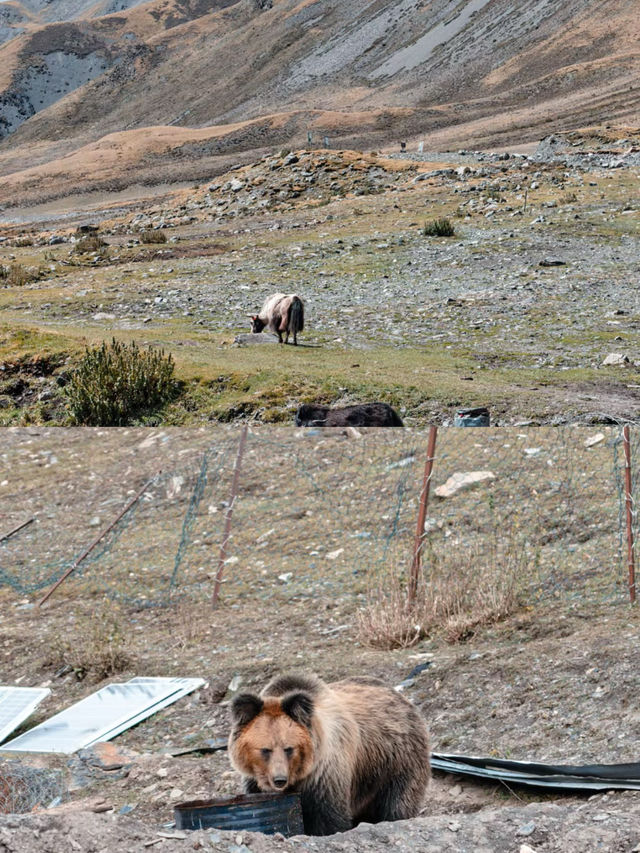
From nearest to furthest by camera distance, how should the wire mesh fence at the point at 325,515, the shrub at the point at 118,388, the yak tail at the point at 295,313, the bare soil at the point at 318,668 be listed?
the bare soil at the point at 318,668 < the wire mesh fence at the point at 325,515 < the shrub at the point at 118,388 < the yak tail at the point at 295,313

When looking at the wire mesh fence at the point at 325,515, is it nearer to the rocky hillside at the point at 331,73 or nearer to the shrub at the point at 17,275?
the shrub at the point at 17,275

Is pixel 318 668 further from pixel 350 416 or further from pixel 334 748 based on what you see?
pixel 350 416

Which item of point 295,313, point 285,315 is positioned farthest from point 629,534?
point 285,315

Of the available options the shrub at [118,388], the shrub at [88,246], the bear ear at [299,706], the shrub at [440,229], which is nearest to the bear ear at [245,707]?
the bear ear at [299,706]

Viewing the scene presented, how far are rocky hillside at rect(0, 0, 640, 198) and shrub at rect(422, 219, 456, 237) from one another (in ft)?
132

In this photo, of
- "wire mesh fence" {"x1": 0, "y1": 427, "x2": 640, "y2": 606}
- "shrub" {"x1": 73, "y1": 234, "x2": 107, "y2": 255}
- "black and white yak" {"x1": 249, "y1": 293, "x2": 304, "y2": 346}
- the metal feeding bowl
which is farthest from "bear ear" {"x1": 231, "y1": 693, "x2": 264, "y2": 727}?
"shrub" {"x1": 73, "y1": 234, "x2": 107, "y2": 255}

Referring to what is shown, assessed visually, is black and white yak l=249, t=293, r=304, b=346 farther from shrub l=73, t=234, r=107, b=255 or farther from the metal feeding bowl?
shrub l=73, t=234, r=107, b=255

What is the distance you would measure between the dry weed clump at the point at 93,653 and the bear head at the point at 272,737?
3.46m

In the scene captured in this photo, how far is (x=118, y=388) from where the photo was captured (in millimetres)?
13102

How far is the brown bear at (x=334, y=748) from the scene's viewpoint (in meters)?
4.22

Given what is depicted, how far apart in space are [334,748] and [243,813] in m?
0.54

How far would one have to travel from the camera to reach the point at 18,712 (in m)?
6.95

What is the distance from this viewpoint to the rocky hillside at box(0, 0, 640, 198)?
81.3 metres

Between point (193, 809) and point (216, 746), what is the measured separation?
167cm
